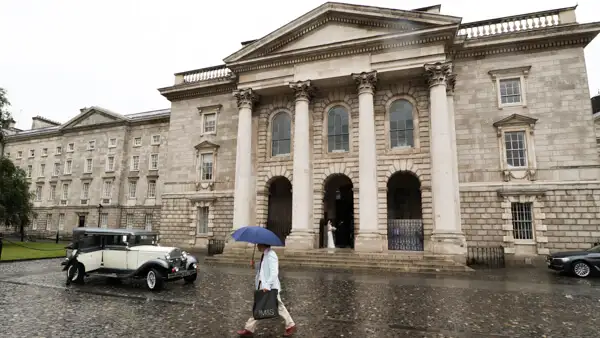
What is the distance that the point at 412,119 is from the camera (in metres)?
20.4

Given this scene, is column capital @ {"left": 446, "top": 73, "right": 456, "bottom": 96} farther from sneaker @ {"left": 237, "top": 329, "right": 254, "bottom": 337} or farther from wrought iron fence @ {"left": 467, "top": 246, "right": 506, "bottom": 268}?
sneaker @ {"left": 237, "top": 329, "right": 254, "bottom": 337}

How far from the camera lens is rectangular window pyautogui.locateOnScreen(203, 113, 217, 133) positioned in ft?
85.3

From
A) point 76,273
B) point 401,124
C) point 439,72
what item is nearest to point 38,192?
point 76,273

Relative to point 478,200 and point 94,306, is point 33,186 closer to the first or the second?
point 94,306

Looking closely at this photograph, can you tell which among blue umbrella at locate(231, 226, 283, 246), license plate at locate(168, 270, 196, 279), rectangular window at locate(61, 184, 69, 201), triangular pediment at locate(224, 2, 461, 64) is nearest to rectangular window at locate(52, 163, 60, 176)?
rectangular window at locate(61, 184, 69, 201)

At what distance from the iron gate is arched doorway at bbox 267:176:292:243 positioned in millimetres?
6888

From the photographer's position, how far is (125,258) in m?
11.2

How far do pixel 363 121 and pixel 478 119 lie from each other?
20.9 ft

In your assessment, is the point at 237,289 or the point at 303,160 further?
the point at 303,160

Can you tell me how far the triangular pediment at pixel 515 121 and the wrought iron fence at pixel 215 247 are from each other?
17.6 metres

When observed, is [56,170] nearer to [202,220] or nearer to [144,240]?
[202,220]

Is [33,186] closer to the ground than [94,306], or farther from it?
farther from it

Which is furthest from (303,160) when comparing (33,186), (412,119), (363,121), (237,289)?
(33,186)

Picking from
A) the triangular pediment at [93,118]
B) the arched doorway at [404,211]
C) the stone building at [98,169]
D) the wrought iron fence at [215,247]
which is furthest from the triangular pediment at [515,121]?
the triangular pediment at [93,118]
